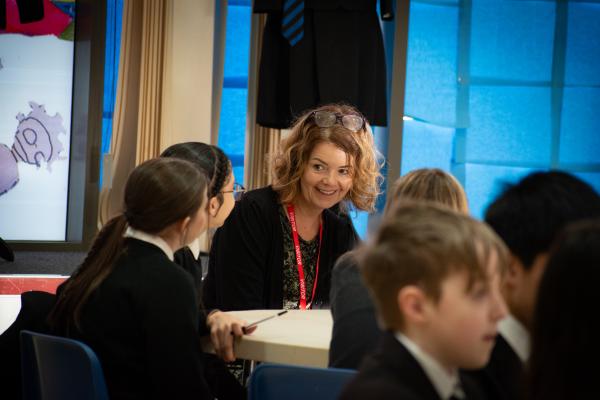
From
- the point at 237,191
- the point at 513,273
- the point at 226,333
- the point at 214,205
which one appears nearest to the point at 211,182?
the point at 214,205

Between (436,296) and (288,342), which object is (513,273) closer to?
(436,296)

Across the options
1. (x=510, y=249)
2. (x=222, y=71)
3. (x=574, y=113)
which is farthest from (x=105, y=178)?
(x=510, y=249)

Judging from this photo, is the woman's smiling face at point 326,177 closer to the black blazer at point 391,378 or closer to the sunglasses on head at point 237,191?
the sunglasses on head at point 237,191

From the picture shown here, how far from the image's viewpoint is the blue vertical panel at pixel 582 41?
17.9 ft

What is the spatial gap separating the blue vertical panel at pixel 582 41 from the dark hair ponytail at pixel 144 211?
3869 millimetres

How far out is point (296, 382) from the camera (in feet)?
5.57

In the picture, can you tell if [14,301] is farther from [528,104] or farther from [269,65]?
[528,104]

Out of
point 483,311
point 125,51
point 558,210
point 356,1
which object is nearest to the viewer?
point 483,311

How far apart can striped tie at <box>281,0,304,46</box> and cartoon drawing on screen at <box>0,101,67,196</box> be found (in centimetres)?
187

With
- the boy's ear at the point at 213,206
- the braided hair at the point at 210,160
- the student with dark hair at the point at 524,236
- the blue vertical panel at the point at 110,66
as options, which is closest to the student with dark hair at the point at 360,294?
the student with dark hair at the point at 524,236

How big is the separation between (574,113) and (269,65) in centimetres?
211

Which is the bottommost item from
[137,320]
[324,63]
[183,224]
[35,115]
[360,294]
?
[137,320]

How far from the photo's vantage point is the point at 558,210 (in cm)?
148

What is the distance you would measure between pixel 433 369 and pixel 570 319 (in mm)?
287
